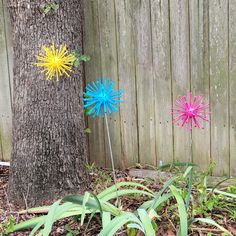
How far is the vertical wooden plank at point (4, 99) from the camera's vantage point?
475 cm

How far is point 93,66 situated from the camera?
4484 millimetres

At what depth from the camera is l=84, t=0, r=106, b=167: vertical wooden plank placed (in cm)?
439

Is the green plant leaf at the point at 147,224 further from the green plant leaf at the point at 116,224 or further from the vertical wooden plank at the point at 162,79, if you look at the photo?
the vertical wooden plank at the point at 162,79

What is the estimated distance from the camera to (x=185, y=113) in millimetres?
2900

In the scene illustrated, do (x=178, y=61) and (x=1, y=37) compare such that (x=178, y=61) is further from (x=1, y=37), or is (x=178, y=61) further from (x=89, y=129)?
(x=1, y=37)

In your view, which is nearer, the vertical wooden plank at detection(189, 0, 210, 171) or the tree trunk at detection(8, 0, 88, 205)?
the tree trunk at detection(8, 0, 88, 205)

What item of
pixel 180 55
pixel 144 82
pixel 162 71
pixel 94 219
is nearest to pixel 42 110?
pixel 94 219

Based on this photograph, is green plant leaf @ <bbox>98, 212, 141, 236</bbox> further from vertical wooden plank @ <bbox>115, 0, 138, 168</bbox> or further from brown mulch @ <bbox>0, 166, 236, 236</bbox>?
vertical wooden plank @ <bbox>115, 0, 138, 168</bbox>

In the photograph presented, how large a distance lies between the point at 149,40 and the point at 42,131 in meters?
1.21

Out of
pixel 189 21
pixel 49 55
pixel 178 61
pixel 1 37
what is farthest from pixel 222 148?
pixel 1 37

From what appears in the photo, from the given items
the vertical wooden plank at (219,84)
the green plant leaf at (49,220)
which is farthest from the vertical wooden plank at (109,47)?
the green plant leaf at (49,220)

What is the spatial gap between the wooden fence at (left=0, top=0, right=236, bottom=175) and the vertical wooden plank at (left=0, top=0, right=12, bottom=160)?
835mm

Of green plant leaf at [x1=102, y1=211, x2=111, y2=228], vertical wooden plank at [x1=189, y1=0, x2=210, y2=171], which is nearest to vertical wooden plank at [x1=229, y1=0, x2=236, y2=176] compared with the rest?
vertical wooden plank at [x1=189, y1=0, x2=210, y2=171]

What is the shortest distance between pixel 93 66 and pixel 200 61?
37.4 inches
